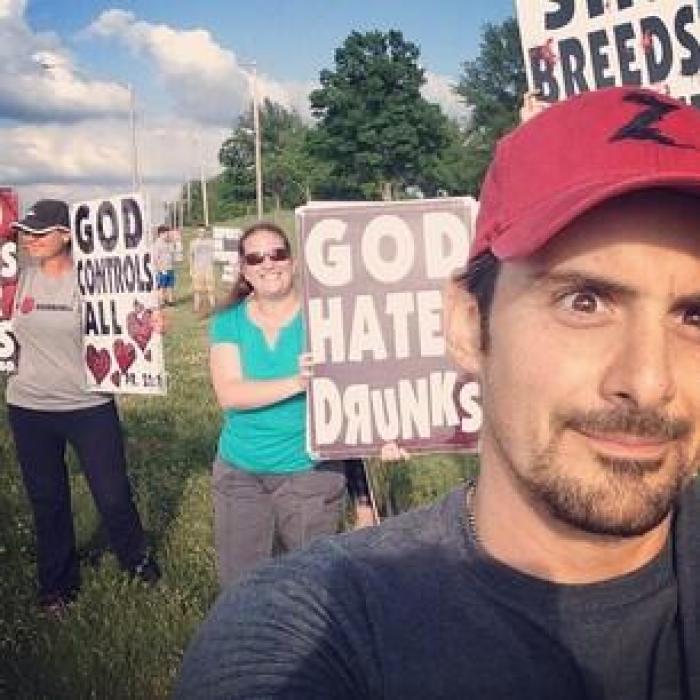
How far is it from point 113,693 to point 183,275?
151 feet

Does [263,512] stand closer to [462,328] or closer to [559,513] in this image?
[462,328]

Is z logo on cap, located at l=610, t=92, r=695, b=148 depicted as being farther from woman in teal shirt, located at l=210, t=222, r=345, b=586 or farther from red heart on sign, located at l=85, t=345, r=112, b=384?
red heart on sign, located at l=85, t=345, r=112, b=384

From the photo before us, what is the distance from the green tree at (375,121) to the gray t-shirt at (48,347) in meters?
70.2

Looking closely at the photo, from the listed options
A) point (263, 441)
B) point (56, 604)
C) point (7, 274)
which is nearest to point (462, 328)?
point (263, 441)

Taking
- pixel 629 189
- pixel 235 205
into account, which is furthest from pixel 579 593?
pixel 235 205

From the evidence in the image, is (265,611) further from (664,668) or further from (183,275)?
(183,275)

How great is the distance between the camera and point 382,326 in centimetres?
462

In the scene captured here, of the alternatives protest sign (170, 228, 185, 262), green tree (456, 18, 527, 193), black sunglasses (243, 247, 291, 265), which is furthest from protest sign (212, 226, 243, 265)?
green tree (456, 18, 527, 193)

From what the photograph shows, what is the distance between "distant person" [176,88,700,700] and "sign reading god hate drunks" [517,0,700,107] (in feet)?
9.07

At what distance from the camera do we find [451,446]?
4.55 meters

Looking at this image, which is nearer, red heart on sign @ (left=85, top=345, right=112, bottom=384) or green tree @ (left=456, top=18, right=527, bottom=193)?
red heart on sign @ (left=85, top=345, right=112, bottom=384)

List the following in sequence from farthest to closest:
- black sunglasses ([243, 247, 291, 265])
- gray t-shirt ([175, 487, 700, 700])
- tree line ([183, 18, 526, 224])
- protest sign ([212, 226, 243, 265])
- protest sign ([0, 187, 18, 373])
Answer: tree line ([183, 18, 526, 224]), protest sign ([212, 226, 243, 265]), protest sign ([0, 187, 18, 373]), black sunglasses ([243, 247, 291, 265]), gray t-shirt ([175, 487, 700, 700])

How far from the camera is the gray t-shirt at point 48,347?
565 centimetres

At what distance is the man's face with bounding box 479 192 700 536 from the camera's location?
1606 millimetres
